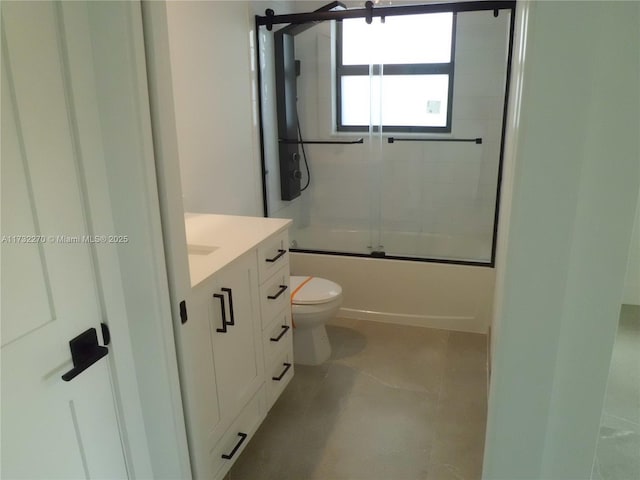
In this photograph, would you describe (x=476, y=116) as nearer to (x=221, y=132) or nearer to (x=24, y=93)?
(x=221, y=132)

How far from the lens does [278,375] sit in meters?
2.22

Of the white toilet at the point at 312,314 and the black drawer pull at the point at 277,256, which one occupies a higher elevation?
the black drawer pull at the point at 277,256

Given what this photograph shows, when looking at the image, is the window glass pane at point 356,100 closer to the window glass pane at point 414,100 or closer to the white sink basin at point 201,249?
the window glass pane at point 414,100

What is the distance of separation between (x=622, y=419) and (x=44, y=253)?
2448mm

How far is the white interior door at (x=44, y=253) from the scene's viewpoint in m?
0.90

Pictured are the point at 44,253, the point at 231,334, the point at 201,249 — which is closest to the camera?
the point at 44,253

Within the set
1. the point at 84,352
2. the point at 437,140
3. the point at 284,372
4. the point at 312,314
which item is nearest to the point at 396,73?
the point at 437,140

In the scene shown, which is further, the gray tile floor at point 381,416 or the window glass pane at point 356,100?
the window glass pane at point 356,100

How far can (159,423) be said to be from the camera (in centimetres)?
132

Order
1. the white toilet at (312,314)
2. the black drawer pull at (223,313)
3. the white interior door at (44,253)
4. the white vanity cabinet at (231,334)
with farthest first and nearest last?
the white toilet at (312,314) < the black drawer pull at (223,313) < the white vanity cabinet at (231,334) < the white interior door at (44,253)

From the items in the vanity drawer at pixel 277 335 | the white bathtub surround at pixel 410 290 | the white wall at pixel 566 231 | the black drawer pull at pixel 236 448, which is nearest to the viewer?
the white wall at pixel 566 231

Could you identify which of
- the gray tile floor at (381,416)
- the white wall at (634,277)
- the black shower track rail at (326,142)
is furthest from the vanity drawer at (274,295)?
the white wall at (634,277)

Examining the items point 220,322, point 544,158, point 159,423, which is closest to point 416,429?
point 220,322

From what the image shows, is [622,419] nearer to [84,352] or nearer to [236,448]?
[236,448]
